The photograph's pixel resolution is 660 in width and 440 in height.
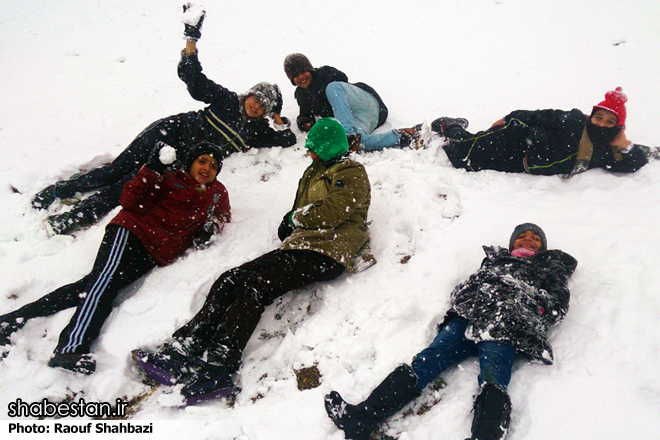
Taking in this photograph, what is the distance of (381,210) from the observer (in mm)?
4398

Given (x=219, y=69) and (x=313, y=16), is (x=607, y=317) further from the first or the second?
(x=313, y=16)

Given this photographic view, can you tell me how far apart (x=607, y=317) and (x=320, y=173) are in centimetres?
274

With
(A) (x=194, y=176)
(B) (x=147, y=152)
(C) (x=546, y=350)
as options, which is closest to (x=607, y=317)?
(C) (x=546, y=350)

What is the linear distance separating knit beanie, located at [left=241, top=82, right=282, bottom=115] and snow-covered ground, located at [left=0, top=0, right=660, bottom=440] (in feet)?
2.05

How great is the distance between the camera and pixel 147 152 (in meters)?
4.90

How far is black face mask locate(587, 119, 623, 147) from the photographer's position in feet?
14.1

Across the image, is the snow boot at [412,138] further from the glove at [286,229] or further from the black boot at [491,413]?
the black boot at [491,413]

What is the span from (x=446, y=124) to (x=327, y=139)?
237 cm

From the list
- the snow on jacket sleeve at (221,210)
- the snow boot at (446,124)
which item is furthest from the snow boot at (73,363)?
the snow boot at (446,124)

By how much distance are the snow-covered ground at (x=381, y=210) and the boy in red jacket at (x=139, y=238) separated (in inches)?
6.1

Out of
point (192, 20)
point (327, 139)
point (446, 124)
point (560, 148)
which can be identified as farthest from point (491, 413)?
point (192, 20)

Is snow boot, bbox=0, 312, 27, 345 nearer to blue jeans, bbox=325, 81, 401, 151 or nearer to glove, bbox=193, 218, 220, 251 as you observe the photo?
glove, bbox=193, 218, 220, 251

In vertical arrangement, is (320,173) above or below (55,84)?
below

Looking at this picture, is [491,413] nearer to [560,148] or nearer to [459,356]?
[459,356]
